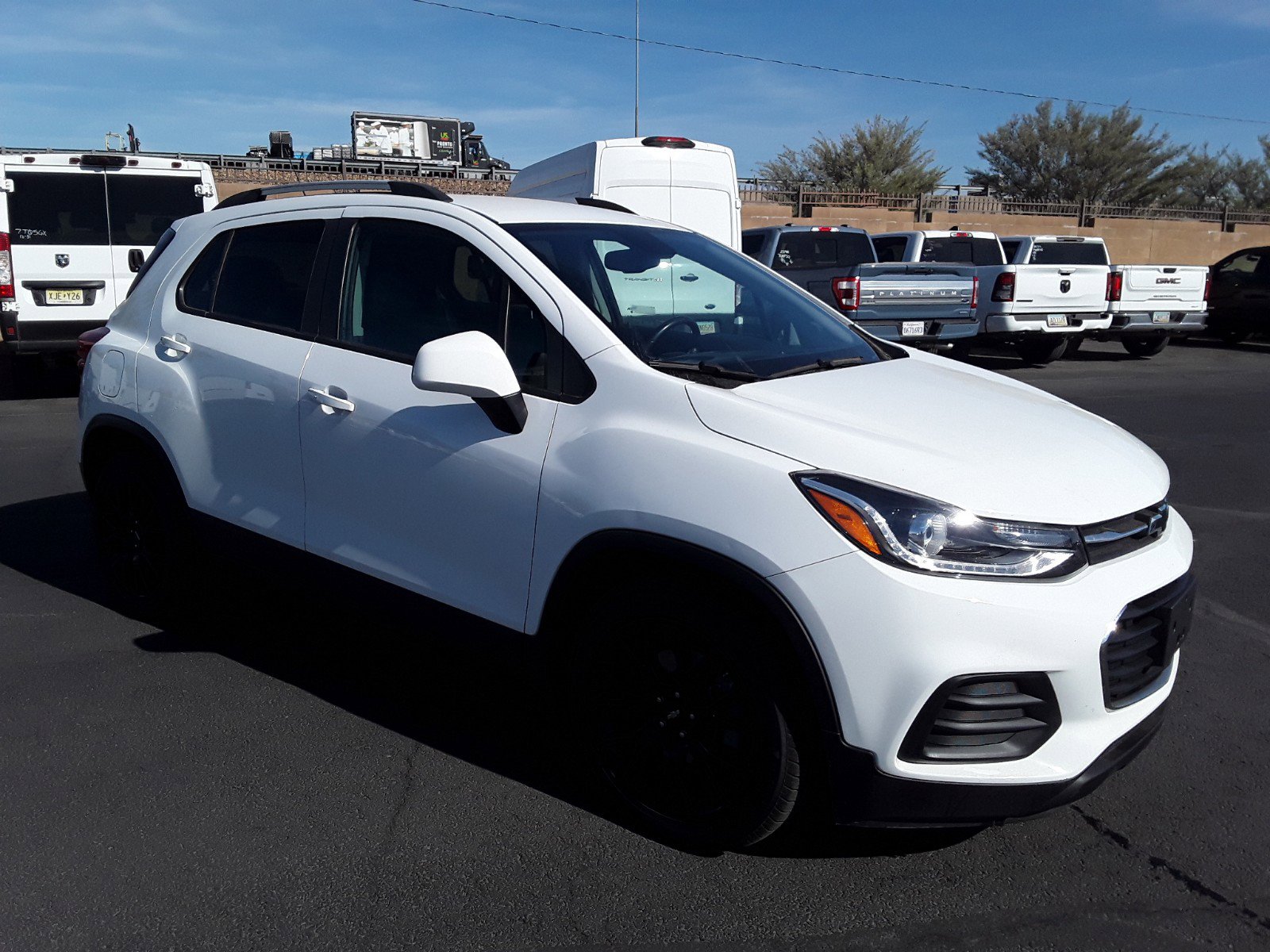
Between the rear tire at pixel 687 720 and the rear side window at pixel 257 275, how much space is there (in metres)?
1.75

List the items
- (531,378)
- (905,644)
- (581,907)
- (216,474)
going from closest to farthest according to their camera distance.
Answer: (905,644) < (581,907) < (531,378) < (216,474)

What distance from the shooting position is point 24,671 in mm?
4125

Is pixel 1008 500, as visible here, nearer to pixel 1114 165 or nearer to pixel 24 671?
pixel 24 671

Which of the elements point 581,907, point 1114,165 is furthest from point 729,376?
point 1114,165

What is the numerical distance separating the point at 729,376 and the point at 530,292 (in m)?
0.66

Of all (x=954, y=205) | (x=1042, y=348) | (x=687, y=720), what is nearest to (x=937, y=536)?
(x=687, y=720)

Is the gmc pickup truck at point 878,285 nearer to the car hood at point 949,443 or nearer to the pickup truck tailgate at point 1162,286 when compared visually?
the pickup truck tailgate at point 1162,286

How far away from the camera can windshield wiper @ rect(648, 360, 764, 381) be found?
118 inches

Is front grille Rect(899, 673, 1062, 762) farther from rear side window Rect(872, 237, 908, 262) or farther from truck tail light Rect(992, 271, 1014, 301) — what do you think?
rear side window Rect(872, 237, 908, 262)

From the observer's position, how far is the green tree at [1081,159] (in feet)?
146

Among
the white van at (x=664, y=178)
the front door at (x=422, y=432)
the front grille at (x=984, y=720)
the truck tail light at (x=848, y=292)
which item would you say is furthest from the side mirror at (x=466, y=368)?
the truck tail light at (x=848, y=292)

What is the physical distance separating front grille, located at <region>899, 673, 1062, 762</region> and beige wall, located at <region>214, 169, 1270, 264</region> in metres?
27.3

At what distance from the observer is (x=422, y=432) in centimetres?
326

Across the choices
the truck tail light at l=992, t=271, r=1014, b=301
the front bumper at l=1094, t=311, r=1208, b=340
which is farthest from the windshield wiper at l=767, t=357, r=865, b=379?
the front bumper at l=1094, t=311, r=1208, b=340
